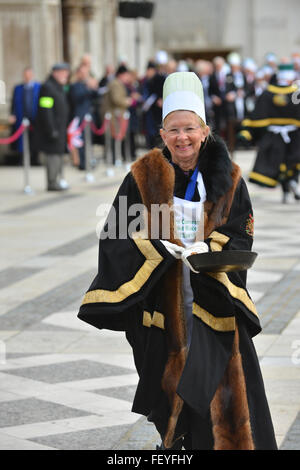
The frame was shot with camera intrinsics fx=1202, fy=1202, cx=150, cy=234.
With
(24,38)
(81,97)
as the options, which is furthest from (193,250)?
(24,38)

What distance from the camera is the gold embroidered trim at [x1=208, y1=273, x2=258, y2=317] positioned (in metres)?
4.23

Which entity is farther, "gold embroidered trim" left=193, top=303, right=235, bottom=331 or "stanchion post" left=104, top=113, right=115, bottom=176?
"stanchion post" left=104, top=113, right=115, bottom=176

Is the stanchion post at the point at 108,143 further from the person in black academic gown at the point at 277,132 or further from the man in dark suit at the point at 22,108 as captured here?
the person in black academic gown at the point at 277,132

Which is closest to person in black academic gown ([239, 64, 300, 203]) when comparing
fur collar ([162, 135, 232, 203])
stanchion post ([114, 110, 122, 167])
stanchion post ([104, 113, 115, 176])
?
stanchion post ([104, 113, 115, 176])

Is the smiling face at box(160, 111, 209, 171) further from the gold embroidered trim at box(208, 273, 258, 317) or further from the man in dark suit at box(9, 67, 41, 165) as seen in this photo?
the man in dark suit at box(9, 67, 41, 165)

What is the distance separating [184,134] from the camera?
4.29m

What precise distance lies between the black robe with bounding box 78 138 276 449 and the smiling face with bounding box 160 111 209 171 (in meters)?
0.07

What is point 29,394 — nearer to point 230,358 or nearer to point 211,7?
point 230,358

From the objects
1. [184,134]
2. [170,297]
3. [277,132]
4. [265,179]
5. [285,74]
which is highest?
[184,134]

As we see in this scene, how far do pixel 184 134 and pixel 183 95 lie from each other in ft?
0.48

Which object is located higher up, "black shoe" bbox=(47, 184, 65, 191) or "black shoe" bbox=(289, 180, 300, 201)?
"black shoe" bbox=(289, 180, 300, 201)

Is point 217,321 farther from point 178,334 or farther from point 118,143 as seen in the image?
point 118,143

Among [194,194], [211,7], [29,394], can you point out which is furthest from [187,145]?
[211,7]

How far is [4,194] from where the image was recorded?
A: 1698cm
